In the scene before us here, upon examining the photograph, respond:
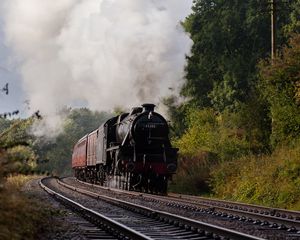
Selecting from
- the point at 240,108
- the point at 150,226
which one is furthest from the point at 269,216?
the point at 240,108

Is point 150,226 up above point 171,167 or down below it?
below

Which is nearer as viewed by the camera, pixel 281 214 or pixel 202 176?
pixel 281 214

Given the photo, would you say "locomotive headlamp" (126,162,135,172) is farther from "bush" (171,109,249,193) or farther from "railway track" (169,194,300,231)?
"railway track" (169,194,300,231)

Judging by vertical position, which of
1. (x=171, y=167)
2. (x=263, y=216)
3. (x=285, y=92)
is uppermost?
(x=285, y=92)

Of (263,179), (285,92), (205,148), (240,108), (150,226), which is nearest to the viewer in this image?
(150,226)

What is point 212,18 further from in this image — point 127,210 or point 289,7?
point 127,210

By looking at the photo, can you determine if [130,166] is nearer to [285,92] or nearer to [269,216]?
[285,92]

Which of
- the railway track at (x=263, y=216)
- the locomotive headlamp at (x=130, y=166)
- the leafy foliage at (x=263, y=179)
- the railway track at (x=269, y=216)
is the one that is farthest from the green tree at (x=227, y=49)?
the railway track at (x=269, y=216)

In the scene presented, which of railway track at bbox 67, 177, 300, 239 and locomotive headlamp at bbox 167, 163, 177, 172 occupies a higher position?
locomotive headlamp at bbox 167, 163, 177, 172

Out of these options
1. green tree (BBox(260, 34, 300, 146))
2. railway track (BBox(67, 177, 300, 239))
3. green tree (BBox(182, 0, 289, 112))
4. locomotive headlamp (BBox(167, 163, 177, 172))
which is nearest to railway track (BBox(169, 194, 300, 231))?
railway track (BBox(67, 177, 300, 239))

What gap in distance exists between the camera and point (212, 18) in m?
41.0

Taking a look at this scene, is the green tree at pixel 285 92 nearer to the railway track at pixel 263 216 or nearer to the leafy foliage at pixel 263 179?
the leafy foliage at pixel 263 179

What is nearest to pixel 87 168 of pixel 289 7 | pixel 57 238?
pixel 289 7

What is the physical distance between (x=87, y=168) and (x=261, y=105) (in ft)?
40.4
